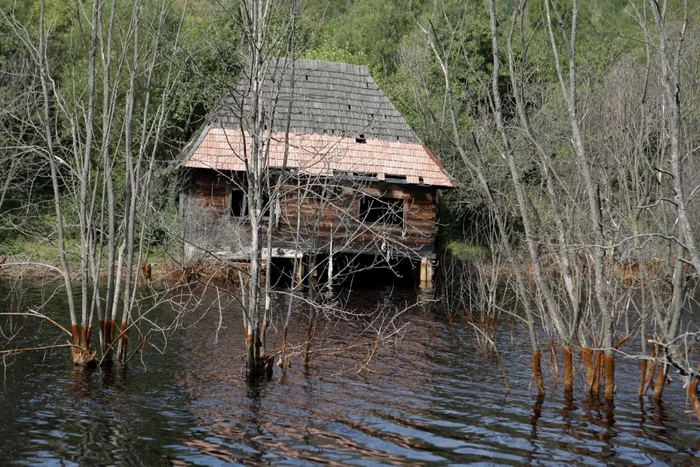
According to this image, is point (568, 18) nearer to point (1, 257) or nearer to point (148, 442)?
point (1, 257)

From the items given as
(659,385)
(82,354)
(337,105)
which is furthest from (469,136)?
(82,354)

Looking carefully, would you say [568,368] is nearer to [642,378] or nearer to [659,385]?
[642,378]

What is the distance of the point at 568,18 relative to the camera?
41.7 meters

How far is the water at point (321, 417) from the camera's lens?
30.2ft

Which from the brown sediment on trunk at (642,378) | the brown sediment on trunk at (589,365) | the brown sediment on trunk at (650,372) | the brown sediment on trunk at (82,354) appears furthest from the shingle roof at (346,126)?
the brown sediment on trunk at (589,365)

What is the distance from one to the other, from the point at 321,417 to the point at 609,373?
11.9 feet

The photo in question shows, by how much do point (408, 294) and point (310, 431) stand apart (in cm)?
1428

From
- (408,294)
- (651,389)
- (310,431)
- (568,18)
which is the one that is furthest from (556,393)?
(568,18)

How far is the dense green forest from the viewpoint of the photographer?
35.0 ft

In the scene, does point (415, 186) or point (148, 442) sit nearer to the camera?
point (148, 442)

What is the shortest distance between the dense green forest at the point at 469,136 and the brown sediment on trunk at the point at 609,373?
0.08 feet

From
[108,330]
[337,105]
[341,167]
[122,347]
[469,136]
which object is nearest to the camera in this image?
[108,330]

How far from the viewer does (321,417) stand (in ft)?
35.0

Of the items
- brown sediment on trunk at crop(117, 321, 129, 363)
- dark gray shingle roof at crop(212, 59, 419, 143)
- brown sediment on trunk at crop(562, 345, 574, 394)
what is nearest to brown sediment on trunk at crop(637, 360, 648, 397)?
brown sediment on trunk at crop(562, 345, 574, 394)
